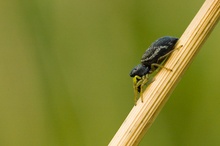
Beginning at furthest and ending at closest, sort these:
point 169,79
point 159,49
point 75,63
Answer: point 75,63
point 159,49
point 169,79

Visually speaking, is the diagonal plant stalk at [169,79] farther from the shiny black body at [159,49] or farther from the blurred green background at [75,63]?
the blurred green background at [75,63]

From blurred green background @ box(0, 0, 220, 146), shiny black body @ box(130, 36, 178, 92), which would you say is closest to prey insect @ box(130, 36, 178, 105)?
shiny black body @ box(130, 36, 178, 92)

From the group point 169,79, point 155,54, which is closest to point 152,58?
point 155,54

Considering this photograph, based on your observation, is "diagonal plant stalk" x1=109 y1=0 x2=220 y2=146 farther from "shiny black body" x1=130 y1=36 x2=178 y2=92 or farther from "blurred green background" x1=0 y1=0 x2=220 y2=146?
"blurred green background" x1=0 y1=0 x2=220 y2=146

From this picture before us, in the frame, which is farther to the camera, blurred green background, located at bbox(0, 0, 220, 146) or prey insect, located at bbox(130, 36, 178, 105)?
blurred green background, located at bbox(0, 0, 220, 146)

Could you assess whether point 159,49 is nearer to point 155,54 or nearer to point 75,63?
point 155,54

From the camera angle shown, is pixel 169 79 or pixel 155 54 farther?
pixel 155 54
